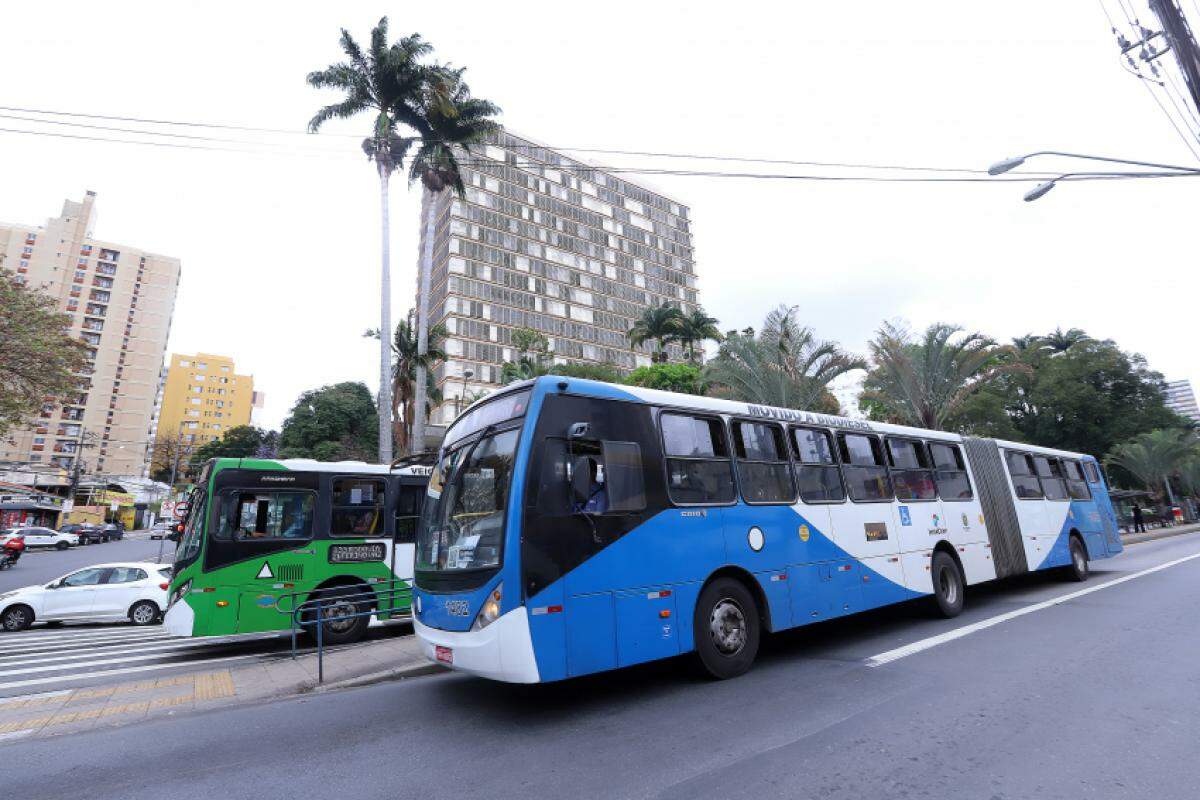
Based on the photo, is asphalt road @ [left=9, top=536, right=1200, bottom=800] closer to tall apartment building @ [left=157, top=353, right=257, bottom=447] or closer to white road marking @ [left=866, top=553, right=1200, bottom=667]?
white road marking @ [left=866, top=553, right=1200, bottom=667]

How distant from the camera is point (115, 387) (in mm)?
91438

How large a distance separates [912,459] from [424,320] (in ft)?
73.6

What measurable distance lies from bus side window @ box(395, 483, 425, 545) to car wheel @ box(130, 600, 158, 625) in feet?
Answer: 30.4

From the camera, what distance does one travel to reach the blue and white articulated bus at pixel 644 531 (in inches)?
207

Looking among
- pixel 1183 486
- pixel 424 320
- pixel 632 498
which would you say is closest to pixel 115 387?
pixel 424 320

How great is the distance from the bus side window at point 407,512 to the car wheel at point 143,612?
30.4 feet

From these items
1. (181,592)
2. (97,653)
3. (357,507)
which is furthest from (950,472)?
(97,653)

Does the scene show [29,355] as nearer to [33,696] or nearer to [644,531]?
[33,696]

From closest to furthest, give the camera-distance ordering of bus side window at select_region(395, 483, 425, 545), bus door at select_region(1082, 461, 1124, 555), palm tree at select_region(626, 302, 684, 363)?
bus side window at select_region(395, 483, 425, 545) < bus door at select_region(1082, 461, 1124, 555) < palm tree at select_region(626, 302, 684, 363)

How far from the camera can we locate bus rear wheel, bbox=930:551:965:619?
9414 millimetres

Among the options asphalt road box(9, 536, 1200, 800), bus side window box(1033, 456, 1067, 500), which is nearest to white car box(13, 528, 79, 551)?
asphalt road box(9, 536, 1200, 800)

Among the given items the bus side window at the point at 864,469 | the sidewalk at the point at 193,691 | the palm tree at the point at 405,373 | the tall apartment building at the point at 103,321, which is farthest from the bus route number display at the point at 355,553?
the tall apartment building at the point at 103,321

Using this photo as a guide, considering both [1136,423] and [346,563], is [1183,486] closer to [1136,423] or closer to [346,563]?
[1136,423]

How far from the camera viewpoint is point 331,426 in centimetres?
5806
